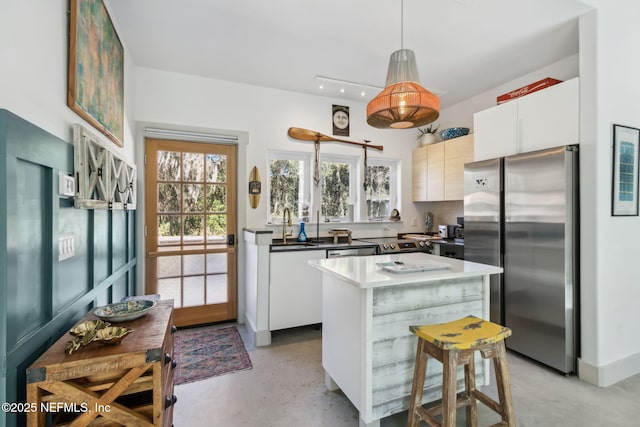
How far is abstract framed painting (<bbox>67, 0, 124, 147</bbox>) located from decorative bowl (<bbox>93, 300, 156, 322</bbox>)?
1.06m

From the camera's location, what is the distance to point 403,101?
178 cm

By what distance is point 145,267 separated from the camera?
329 centimetres

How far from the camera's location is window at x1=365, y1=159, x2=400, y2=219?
444 cm

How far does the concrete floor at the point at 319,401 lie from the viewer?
6.28ft

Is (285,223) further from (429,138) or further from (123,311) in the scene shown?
(429,138)

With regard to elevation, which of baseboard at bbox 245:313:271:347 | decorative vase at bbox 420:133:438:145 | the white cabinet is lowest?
baseboard at bbox 245:313:271:347

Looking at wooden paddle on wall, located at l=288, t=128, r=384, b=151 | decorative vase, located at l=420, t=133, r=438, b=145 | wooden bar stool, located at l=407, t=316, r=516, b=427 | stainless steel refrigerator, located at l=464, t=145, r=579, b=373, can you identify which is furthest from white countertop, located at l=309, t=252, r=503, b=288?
decorative vase, located at l=420, t=133, r=438, b=145

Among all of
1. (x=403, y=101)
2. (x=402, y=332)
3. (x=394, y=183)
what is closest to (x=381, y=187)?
(x=394, y=183)

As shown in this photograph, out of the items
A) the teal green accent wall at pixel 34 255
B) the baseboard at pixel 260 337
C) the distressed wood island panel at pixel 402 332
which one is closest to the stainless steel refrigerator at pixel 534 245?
the distressed wood island panel at pixel 402 332

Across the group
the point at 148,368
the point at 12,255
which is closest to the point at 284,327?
the point at 148,368

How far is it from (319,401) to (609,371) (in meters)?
2.21

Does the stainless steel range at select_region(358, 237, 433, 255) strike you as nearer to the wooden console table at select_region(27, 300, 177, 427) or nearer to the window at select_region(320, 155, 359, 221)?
the window at select_region(320, 155, 359, 221)

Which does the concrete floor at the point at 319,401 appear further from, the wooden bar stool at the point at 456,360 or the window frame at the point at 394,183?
the window frame at the point at 394,183

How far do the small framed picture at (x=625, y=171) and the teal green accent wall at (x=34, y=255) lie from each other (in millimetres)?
3555
